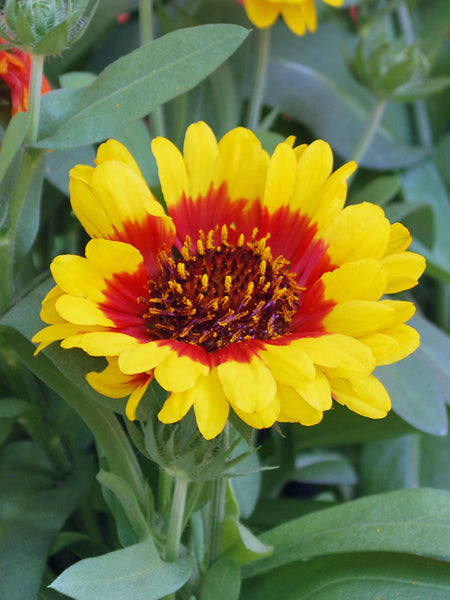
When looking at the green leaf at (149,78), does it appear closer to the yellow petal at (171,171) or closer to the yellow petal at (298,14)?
the yellow petal at (171,171)

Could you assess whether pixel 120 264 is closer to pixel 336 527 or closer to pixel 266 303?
pixel 266 303

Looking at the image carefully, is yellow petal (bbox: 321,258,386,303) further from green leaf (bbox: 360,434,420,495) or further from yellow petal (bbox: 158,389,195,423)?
green leaf (bbox: 360,434,420,495)

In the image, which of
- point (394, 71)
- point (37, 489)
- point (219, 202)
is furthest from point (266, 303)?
point (394, 71)

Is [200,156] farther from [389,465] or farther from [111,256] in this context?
[389,465]

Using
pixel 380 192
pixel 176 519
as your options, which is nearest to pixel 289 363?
pixel 176 519

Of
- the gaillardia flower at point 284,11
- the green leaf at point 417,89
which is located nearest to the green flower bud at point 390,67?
the green leaf at point 417,89

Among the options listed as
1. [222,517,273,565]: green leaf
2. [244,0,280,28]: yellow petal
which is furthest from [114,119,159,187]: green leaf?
[222,517,273,565]: green leaf
